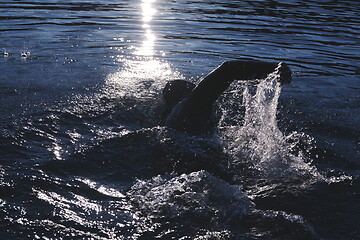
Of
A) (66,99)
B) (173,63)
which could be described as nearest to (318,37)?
(173,63)

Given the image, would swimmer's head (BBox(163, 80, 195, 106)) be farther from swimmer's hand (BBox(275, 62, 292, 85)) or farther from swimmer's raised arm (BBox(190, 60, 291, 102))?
swimmer's hand (BBox(275, 62, 292, 85))

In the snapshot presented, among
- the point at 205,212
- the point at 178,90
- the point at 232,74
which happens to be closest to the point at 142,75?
the point at 178,90

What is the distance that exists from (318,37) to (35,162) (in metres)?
14.2

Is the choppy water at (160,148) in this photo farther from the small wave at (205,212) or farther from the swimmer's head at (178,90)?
the swimmer's head at (178,90)

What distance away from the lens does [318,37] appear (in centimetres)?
1827

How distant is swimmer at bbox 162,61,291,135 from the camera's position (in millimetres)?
6941

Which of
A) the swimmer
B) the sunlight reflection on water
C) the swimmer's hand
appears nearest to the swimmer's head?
the swimmer

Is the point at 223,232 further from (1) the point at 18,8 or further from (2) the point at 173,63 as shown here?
(1) the point at 18,8

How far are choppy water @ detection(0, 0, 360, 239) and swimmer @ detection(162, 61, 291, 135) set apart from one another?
10.0 inches

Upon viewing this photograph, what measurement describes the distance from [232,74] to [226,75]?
9 cm

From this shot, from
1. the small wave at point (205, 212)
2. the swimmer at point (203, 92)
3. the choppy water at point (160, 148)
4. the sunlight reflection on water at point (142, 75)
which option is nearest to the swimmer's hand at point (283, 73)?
the swimmer at point (203, 92)

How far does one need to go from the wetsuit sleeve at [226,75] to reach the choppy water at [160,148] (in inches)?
20.1

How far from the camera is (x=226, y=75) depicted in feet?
23.3

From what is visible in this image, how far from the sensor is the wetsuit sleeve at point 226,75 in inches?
273
